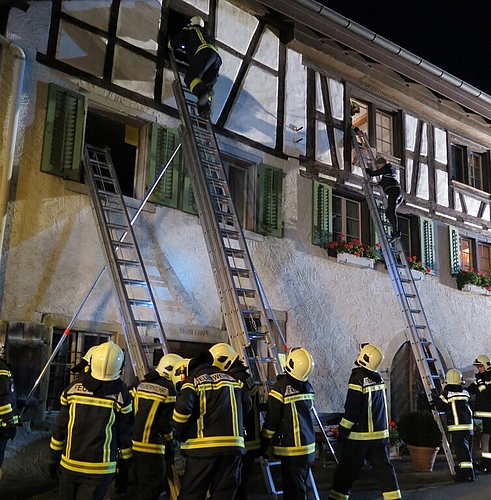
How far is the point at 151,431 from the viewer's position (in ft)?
18.4

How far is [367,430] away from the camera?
21.2ft

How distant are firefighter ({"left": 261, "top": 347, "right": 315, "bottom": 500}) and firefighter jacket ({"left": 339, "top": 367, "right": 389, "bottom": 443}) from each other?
0.68 m

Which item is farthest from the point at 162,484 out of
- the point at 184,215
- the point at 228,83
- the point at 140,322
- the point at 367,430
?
the point at 228,83

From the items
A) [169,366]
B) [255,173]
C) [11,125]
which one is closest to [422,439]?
[255,173]

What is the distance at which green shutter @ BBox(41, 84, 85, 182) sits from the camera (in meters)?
7.63

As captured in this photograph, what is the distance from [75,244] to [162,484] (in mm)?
3268

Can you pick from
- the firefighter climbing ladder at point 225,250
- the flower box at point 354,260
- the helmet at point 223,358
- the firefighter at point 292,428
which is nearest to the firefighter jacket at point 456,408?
the firefighter climbing ladder at point 225,250

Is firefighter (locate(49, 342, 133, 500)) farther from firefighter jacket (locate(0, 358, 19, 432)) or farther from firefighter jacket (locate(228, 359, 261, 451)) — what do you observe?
firefighter jacket (locate(228, 359, 261, 451))

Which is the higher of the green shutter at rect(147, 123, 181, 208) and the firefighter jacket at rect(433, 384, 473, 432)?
the green shutter at rect(147, 123, 181, 208)

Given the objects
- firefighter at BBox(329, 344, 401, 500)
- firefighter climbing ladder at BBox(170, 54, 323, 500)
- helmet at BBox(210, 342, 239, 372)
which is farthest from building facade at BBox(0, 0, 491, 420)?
firefighter at BBox(329, 344, 401, 500)

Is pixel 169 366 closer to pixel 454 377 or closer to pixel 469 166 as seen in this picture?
pixel 454 377

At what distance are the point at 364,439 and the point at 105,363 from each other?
3009mm

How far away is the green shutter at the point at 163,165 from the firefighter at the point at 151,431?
3468 mm

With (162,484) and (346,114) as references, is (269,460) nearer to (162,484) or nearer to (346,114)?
(162,484)
